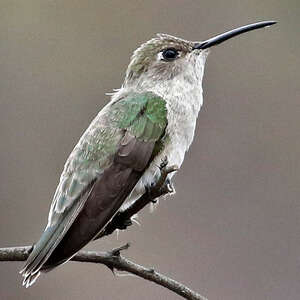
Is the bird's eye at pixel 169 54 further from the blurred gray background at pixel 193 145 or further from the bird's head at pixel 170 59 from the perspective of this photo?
the blurred gray background at pixel 193 145

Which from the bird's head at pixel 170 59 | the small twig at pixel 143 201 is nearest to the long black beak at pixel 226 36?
the bird's head at pixel 170 59

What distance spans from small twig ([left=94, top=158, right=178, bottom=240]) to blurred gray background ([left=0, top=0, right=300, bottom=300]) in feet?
12.1

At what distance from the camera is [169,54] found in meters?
4.64

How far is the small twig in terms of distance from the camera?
3325mm

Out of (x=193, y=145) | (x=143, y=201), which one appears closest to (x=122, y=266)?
(x=143, y=201)

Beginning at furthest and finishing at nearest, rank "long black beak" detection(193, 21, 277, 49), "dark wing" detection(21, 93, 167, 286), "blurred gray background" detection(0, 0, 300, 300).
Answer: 1. "blurred gray background" detection(0, 0, 300, 300)
2. "long black beak" detection(193, 21, 277, 49)
3. "dark wing" detection(21, 93, 167, 286)

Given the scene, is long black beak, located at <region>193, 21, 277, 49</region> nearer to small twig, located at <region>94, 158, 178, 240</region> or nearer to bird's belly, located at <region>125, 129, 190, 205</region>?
bird's belly, located at <region>125, 129, 190, 205</region>

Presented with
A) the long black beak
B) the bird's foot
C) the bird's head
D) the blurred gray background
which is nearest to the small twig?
the bird's foot

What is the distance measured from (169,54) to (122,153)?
91 centimetres

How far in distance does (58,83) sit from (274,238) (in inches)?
149

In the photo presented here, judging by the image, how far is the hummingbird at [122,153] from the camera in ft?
11.8

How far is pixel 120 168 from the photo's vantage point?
388 centimetres

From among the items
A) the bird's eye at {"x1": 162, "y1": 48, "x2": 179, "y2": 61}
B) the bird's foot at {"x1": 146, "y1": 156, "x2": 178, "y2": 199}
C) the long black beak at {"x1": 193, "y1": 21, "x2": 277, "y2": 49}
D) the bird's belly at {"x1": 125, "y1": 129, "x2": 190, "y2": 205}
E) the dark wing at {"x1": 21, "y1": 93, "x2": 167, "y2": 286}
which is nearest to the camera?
the bird's foot at {"x1": 146, "y1": 156, "x2": 178, "y2": 199}

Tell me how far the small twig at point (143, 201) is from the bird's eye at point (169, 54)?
1.09m
